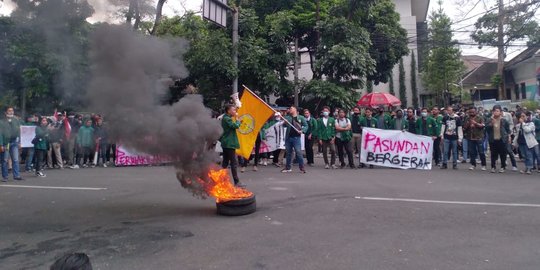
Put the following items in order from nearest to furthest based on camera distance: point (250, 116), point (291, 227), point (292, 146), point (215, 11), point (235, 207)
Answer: point (291, 227) < point (235, 207) < point (250, 116) < point (292, 146) < point (215, 11)

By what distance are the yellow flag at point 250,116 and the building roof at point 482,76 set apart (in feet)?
107

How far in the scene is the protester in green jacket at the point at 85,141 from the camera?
1338 cm

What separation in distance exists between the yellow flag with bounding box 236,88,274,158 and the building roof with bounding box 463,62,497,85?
107ft

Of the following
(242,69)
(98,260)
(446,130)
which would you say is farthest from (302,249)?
(242,69)

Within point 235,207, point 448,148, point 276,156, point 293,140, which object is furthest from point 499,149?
point 235,207

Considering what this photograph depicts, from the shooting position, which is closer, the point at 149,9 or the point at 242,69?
the point at 149,9

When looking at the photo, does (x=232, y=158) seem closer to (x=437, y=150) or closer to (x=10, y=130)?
(x=10, y=130)

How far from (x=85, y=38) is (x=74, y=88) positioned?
1.68 metres

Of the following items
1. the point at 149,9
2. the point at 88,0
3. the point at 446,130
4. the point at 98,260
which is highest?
the point at 149,9

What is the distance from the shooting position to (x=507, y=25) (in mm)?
18984

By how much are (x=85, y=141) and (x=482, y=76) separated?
116ft

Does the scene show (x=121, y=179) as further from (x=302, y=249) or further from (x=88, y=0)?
(x=302, y=249)

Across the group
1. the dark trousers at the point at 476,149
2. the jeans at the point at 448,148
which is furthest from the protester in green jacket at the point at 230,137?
the dark trousers at the point at 476,149

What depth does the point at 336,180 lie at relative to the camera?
31.0 feet
